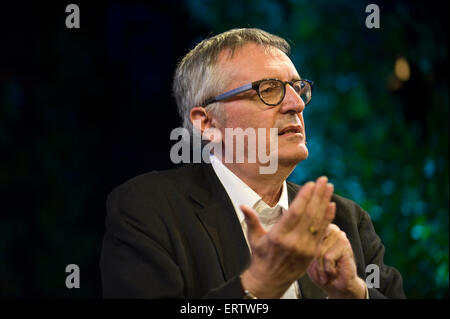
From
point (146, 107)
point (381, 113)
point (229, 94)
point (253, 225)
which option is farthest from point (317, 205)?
point (146, 107)

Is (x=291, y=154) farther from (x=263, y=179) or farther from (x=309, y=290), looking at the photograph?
(x=309, y=290)

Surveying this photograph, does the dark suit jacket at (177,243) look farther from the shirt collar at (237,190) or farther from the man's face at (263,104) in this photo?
the man's face at (263,104)

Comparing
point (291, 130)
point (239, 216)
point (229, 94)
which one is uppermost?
Result: point (229, 94)

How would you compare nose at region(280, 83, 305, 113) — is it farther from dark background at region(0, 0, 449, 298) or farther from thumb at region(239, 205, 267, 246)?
dark background at region(0, 0, 449, 298)

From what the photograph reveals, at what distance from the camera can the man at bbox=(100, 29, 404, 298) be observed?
1.23m

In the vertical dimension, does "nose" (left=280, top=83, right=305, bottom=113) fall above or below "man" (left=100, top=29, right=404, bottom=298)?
above

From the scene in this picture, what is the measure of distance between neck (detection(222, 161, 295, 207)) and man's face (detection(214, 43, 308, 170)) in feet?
0.22

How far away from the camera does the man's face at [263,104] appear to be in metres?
1.72

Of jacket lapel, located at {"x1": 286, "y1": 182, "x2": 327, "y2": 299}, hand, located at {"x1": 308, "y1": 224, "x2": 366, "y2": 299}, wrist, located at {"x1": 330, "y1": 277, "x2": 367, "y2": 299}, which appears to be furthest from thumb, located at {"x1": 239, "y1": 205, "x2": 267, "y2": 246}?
jacket lapel, located at {"x1": 286, "y1": 182, "x2": 327, "y2": 299}

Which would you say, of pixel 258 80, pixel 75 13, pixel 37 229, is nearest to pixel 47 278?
pixel 37 229

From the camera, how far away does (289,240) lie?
117cm

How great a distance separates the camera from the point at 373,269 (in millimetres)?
1793

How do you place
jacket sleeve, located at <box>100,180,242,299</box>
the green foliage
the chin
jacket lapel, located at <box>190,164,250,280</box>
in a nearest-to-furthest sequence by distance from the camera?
jacket sleeve, located at <box>100,180,242,299</box> → jacket lapel, located at <box>190,164,250,280</box> → the chin → the green foliage

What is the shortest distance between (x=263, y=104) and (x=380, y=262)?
712mm
